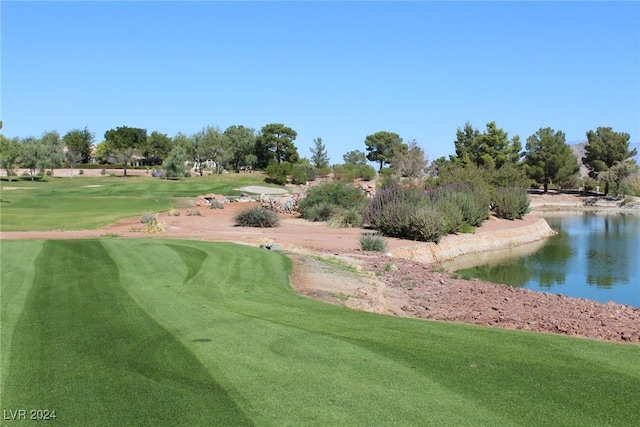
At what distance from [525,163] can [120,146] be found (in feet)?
269

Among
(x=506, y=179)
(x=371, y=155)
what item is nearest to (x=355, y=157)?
(x=371, y=155)

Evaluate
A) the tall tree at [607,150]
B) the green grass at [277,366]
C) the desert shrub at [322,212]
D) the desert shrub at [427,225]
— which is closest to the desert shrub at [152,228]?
the desert shrub at [427,225]

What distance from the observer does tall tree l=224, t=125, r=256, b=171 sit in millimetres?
106938

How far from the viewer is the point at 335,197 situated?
1556 inches

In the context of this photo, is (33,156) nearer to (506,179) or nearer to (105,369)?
(506,179)

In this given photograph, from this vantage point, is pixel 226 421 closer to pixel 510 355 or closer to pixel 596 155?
pixel 510 355

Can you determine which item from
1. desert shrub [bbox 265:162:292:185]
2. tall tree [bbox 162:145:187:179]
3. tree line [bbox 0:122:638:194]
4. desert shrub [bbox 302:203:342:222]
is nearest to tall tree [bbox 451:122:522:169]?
tree line [bbox 0:122:638:194]

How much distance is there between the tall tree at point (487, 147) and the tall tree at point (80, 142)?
248 feet

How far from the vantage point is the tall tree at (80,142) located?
4980 inches

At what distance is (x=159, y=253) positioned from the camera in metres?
16.9

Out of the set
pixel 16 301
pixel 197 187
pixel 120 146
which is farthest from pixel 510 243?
pixel 120 146

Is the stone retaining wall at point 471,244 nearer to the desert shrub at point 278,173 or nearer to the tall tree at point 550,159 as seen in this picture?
the desert shrub at point 278,173

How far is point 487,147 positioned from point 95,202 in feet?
188

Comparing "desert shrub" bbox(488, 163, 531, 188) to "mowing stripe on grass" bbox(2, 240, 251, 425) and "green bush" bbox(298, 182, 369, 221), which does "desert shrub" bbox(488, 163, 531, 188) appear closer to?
"green bush" bbox(298, 182, 369, 221)
